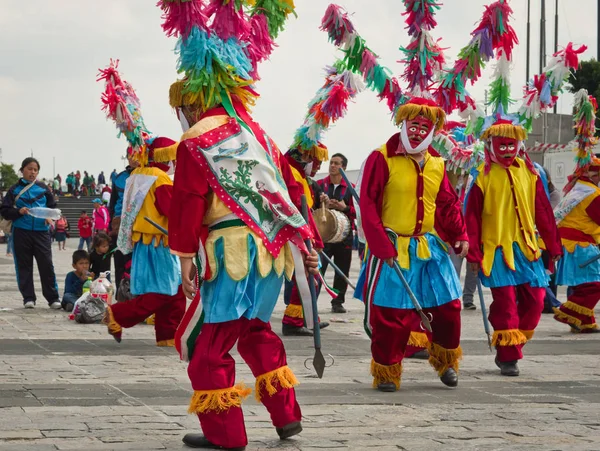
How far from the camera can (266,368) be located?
521 centimetres

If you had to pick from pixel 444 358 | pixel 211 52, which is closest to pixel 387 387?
pixel 444 358

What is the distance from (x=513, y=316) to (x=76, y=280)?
6190 mm

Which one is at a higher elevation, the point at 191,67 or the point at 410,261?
the point at 191,67

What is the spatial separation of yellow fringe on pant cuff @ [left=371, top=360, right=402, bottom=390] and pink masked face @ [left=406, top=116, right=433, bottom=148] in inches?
56.5

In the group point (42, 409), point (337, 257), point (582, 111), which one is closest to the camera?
point (42, 409)

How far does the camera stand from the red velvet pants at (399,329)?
7.00 meters

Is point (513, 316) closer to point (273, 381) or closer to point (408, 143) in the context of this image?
point (408, 143)

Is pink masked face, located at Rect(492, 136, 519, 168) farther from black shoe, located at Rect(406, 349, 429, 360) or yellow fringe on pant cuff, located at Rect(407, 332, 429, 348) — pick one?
black shoe, located at Rect(406, 349, 429, 360)

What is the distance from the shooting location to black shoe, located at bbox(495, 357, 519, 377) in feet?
25.2

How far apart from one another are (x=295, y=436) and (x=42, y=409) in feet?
4.80

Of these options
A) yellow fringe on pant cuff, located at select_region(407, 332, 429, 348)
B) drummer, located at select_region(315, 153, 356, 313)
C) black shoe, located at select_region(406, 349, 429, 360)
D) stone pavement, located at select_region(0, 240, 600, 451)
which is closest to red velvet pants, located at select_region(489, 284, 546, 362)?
stone pavement, located at select_region(0, 240, 600, 451)

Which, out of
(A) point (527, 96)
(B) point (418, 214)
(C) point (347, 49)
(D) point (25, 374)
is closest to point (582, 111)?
(A) point (527, 96)

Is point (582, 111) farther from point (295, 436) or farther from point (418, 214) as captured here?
point (295, 436)

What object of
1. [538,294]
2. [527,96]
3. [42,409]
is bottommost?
[42,409]
